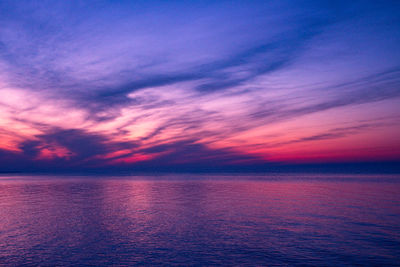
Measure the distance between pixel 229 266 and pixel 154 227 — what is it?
9.68 metres

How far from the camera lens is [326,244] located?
59.7 ft

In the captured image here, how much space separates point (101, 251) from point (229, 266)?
8.23 metres

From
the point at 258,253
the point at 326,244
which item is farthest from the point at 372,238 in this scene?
the point at 258,253

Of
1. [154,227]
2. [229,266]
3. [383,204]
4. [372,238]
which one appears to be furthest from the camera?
[383,204]

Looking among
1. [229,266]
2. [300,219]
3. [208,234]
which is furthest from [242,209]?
[229,266]

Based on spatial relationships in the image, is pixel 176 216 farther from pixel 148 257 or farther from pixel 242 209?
pixel 148 257

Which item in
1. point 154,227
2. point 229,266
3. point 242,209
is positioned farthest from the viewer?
point 242,209

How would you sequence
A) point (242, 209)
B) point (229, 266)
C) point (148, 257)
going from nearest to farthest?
point (229, 266) → point (148, 257) → point (242, 209)

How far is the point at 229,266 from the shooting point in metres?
14.6

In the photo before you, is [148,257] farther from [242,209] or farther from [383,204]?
[383,204]

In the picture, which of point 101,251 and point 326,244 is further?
point 326,244

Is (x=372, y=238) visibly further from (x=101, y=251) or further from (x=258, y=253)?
(x=101, y=251)

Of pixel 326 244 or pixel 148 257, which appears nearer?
pixel 148 257

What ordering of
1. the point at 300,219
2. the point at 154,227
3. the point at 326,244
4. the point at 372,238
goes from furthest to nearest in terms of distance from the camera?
the point at 300,219, the point at 154,227, the point at 372,238, the point at 326,244
